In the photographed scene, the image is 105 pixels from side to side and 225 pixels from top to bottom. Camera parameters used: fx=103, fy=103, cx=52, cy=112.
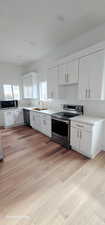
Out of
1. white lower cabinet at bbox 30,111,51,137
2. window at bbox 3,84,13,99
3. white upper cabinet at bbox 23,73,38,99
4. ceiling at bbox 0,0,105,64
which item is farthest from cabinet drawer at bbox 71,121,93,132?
window at bbox 3,84,13,99

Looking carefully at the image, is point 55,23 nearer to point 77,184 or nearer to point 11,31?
point 11,31

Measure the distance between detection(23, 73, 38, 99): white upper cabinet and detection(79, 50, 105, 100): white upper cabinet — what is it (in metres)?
2.81

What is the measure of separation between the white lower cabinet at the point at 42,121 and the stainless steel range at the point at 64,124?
0.31m

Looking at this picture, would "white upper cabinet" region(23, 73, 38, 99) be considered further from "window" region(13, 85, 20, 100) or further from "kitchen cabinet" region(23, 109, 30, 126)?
"kitchen cabinet" region(23, 109, 30, 126)

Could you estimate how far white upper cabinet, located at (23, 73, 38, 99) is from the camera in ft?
16.2

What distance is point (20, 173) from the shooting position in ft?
6.89

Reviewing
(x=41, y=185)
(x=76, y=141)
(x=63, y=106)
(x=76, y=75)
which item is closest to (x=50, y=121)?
(x=63, y=106)

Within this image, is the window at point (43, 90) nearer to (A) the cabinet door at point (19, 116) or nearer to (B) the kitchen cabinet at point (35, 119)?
(B) the kitchen cabinet at point (35, 119)

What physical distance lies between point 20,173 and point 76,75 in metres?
2.69

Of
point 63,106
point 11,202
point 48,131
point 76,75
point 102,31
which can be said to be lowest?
point 11,202

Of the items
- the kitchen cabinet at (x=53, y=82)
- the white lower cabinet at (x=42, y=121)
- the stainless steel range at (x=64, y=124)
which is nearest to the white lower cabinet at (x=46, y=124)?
the white lower cabinet at (x=42, y=121)

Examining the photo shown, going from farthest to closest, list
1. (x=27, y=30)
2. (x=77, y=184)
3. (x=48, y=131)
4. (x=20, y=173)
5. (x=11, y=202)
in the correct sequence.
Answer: (x=48, y=131) → (x=27, y=30) → (x=20, y=173) → (x=77, y=184) → (x=11, y=202)

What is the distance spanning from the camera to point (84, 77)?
262 cm

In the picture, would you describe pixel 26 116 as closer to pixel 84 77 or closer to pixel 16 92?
pixel 16 92
